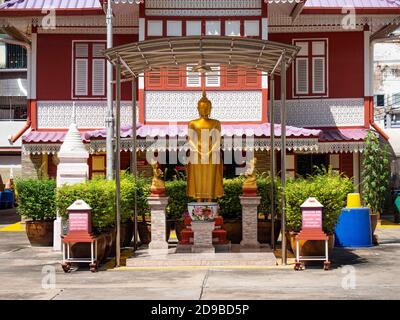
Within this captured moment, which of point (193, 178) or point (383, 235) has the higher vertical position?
point (193, 178)

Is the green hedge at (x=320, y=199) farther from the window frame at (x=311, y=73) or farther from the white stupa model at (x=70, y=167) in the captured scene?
the window frame at (x=311, y=73)

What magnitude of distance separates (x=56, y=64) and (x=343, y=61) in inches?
386

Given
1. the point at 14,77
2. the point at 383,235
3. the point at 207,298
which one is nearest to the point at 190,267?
the point at 207,298

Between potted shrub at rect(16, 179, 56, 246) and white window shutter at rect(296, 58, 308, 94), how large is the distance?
34.6 ft

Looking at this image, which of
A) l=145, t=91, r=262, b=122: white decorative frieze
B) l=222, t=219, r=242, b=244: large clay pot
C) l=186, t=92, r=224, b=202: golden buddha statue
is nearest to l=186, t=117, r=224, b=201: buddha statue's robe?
l=186, t=92, r=224, b=202: golden buddha statue

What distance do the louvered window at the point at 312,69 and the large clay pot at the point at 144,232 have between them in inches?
388

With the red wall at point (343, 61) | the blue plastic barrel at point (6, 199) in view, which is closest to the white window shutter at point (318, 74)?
the red wall at point (343, 61)

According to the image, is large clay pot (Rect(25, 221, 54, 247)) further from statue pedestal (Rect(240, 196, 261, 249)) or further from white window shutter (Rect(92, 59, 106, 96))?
white window shutter (Rect(92, 59, 106, 96))

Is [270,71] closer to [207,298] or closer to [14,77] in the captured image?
[207,298]

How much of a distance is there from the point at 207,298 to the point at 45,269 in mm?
4946

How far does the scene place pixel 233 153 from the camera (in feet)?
85.9

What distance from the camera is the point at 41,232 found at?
19.3m

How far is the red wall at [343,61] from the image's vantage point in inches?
1040
